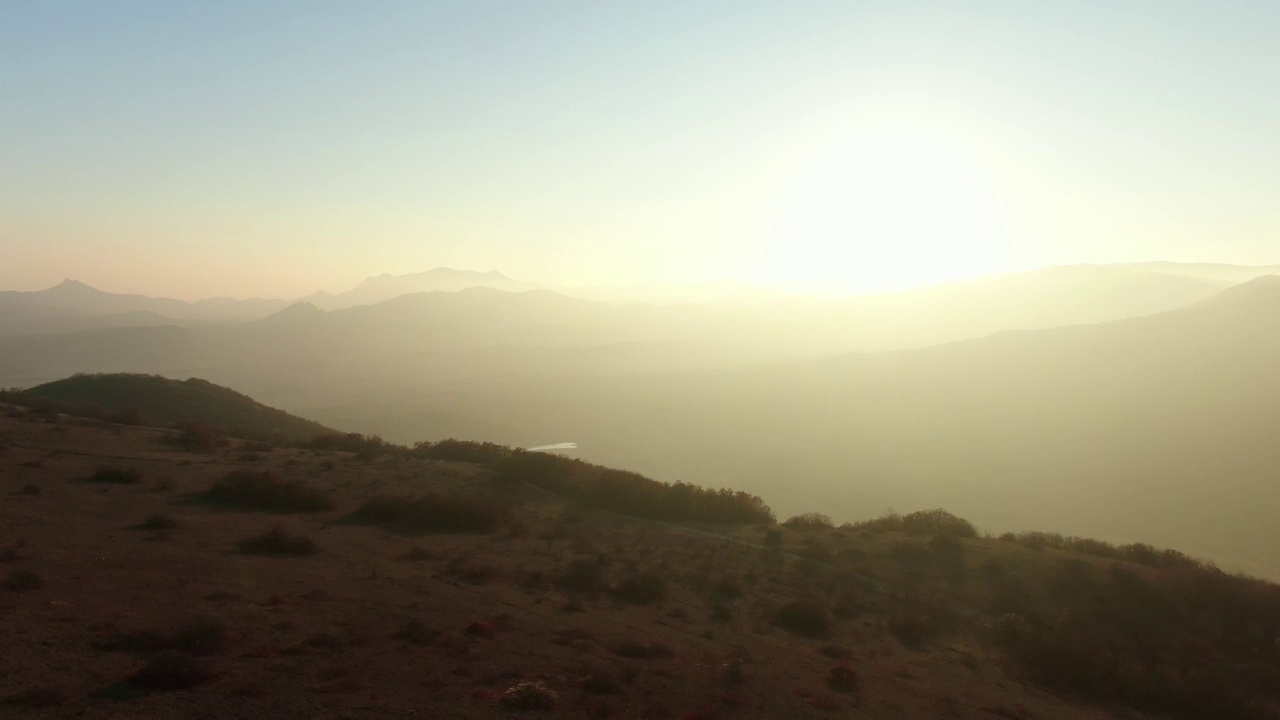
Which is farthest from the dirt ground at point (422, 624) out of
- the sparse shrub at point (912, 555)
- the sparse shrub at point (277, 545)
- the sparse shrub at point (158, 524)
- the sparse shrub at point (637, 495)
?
the sparse shrub at point (637, 495)

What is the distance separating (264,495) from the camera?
2003cm

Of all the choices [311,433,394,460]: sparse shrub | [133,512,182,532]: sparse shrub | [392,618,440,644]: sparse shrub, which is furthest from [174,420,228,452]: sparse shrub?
[392,618,440,644]: sparse shrub

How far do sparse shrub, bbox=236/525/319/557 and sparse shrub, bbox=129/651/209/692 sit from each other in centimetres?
660

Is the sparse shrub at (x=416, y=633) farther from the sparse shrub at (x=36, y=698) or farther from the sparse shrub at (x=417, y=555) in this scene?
the sparse shrub at (x=417, y=555)

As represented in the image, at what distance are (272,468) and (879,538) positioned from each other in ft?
63.8

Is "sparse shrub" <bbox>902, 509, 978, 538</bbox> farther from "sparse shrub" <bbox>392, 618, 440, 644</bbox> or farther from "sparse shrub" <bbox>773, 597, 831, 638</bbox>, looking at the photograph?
"sparse shrub" <bbox>392, 618, 440, 644</bbox>

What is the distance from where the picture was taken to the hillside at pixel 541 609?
9.65m

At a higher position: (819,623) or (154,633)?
(154,633)

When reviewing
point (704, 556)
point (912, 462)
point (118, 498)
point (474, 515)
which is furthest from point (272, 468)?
point (912, 462)

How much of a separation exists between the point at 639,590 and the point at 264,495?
37.1 feet

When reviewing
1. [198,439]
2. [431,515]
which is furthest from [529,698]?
[198,439]

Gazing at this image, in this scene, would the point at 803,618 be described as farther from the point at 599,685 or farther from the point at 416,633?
the point at 416,633

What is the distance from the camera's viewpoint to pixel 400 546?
57.1 feet

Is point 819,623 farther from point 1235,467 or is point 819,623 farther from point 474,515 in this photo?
point 1235,467
